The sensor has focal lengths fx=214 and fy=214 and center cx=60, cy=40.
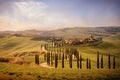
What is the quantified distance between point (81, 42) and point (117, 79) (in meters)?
52.8

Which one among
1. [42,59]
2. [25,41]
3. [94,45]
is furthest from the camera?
[25,41]

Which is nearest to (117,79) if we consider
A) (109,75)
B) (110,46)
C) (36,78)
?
(109,75)

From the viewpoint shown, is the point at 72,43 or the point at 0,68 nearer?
the point at 0,68

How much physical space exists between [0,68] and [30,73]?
491 cm

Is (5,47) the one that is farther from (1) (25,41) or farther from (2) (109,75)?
(2) (109,75)

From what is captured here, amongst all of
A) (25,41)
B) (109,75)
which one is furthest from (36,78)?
(25,41)

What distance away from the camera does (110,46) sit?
272ft

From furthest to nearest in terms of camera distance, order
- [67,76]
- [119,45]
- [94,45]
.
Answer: [119,45] → [94,45] → [67,76]

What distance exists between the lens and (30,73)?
25.1 metres

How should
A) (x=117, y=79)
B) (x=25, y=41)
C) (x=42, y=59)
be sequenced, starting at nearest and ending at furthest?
(x=117, y=79) → (x=42, y=59) → (x=25, y=41)

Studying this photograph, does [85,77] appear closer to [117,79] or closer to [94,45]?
[117,79]

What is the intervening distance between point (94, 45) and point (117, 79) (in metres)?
52.2

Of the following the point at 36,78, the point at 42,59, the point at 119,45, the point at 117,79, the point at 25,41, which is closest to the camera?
the point at 36,78

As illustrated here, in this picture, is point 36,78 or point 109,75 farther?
point 109,75
